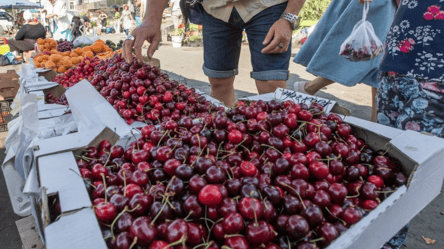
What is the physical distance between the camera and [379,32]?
292 centimetres

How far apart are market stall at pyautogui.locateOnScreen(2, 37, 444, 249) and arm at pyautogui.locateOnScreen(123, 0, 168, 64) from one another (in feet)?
1.82

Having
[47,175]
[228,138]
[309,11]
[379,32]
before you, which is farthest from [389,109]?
[309,11]

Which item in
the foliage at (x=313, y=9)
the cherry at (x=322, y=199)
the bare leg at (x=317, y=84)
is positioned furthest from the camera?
the foliage at (x=313, y=9)

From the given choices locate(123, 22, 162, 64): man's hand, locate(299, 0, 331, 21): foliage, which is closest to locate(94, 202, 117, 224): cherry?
locate(123, 22, 162, 64): man's hand

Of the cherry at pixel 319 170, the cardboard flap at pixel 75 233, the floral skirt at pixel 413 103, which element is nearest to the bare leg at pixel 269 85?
the floral skirt at pixel 413 103

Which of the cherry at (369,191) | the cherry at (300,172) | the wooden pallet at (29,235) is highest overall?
the cherry at (300,172)

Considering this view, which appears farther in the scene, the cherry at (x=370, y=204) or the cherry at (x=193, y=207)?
the cherry at (x=370, y=204)

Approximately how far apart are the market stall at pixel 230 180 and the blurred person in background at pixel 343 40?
148 cm

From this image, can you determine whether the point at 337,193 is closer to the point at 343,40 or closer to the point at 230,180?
the point at 230,180

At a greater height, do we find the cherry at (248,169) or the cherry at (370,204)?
the cherry at (248,169)

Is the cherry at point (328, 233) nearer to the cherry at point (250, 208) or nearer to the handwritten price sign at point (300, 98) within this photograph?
the cherry at point (250, 208)

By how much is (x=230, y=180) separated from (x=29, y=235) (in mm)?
1027

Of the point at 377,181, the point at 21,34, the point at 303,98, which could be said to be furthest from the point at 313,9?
the point at 377,181

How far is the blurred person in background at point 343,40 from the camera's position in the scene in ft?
9.43
